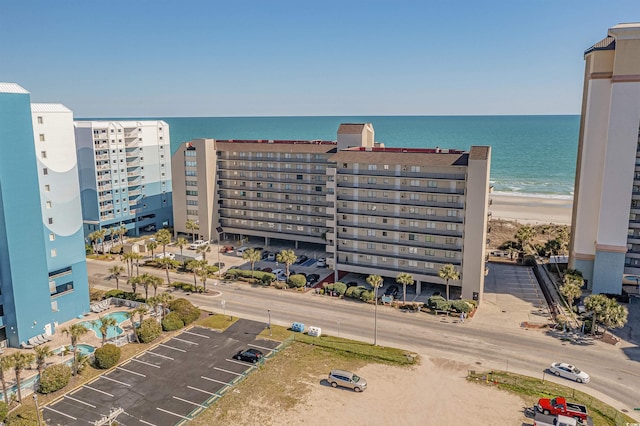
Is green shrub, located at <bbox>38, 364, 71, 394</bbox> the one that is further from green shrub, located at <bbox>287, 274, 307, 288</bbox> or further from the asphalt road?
green shrub, located at <bbox>287, 274, 307, 288</bbox>

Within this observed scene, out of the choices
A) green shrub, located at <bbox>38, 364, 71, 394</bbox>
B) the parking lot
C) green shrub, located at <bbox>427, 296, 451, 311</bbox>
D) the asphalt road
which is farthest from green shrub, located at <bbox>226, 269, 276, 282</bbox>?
green shrub, located at <bbox>38, 364, 71, 394</bbox>

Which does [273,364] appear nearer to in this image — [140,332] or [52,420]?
[140,332]

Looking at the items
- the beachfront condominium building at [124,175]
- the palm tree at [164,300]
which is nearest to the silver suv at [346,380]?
the palm tree at [164,300]

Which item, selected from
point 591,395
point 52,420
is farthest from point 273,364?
point 591,395

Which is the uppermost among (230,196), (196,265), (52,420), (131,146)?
(131,146)

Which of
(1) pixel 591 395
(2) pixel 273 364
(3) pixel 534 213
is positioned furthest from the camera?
(3) pixel 534 213

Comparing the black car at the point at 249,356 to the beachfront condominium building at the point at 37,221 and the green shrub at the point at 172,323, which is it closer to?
the green shrub at the point at 172,323
